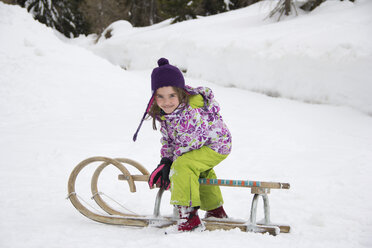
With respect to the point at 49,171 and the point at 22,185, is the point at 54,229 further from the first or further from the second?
the point at 49,171

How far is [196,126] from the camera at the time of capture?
91.4 inches

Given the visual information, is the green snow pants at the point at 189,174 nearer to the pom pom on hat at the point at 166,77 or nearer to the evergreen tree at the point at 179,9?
the pom pom on hat at the point at 166,77

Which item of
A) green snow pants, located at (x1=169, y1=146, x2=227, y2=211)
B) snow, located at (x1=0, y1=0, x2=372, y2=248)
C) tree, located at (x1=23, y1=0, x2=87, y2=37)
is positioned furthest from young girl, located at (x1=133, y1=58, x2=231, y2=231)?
tree, located at (x1=23, y1=0, x2=87, y2=37)

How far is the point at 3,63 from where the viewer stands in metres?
7.52

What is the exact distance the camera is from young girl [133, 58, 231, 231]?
231cm

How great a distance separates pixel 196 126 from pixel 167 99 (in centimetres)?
30

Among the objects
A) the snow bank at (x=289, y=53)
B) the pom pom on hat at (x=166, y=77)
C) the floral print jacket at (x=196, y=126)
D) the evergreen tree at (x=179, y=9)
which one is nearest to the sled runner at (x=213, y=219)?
the floral print jacket at (x=196, y=126)

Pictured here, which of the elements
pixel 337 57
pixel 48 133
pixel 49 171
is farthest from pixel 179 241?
pixel 337 57

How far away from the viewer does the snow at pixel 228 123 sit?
2669mm

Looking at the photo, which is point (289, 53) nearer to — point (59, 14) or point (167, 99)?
point (167, 99)

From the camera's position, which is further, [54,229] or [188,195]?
[54,229]

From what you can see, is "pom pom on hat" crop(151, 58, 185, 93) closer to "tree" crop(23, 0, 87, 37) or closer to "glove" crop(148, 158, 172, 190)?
"glove" crop(148, 158, 172, 190)

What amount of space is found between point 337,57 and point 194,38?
5.12 metres

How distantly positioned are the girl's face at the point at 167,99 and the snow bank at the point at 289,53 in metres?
5.04
